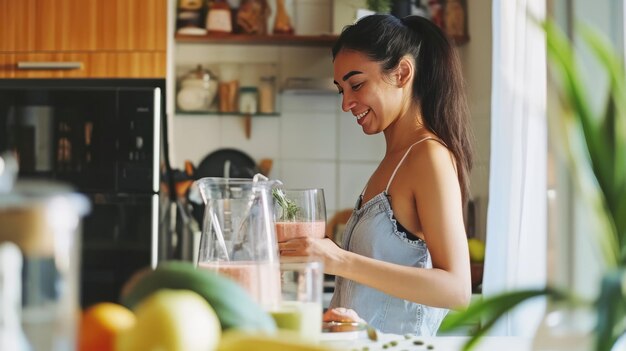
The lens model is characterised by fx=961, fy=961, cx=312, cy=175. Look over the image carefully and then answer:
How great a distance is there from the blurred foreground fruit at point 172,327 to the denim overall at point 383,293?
138cm

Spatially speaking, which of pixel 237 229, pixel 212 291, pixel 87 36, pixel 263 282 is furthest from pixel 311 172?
pixel 212 291

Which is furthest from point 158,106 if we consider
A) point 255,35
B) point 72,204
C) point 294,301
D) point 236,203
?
point 72,204

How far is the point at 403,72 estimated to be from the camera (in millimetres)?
2115

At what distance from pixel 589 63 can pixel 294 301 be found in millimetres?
1616

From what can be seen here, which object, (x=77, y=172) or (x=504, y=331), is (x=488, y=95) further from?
(x=77, y=172)

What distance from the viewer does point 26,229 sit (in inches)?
19.7

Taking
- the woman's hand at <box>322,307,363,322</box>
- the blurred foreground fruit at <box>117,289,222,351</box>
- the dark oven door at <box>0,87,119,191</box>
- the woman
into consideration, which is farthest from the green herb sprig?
the dark oven door at <box>0,87,119,191</box>

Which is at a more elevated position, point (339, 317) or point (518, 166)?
point (518, 166)

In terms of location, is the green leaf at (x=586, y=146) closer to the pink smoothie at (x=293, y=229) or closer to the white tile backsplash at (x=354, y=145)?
the pink smoothie at (x=293, y=229)

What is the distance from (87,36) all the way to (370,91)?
1.82m

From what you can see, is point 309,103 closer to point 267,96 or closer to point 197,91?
point 267,96

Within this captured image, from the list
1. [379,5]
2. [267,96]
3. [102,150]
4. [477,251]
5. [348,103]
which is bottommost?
[477,251]

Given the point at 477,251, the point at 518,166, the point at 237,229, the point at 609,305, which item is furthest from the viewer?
the point at 477,251

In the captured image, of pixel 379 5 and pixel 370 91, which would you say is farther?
pixel 379 5
